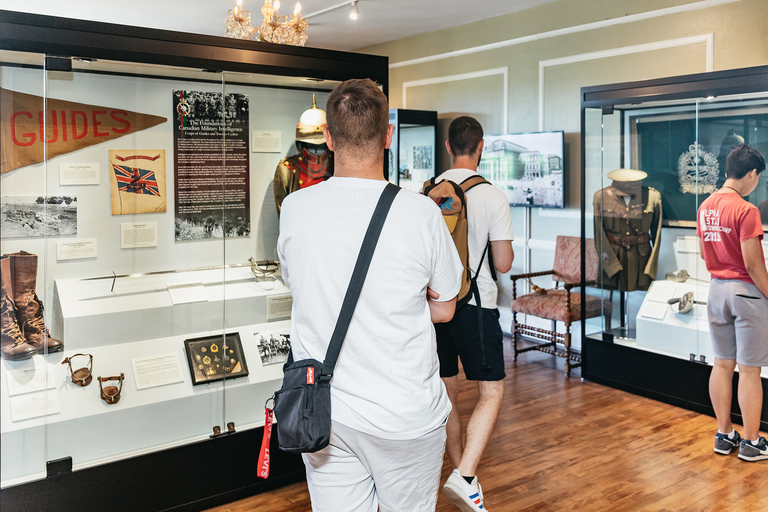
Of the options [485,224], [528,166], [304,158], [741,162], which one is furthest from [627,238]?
[304,158]

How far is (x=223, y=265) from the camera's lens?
9.71ft

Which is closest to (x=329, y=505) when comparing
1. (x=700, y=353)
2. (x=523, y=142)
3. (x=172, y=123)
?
(x=172, y=123)

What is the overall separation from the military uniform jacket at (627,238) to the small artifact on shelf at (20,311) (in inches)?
146

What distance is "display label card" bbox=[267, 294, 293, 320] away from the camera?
3143 mm

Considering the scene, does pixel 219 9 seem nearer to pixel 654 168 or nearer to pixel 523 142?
pixel 523 142

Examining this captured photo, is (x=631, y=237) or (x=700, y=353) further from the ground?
(x=631, y=237)

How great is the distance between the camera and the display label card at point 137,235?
8.89 feet

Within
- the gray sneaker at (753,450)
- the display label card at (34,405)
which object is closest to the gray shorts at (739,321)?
the gray sneaker at (753,450)

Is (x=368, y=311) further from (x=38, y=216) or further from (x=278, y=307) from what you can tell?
(x=278, y=307)

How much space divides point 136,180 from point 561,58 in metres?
4.39

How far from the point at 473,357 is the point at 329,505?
1.29 meters

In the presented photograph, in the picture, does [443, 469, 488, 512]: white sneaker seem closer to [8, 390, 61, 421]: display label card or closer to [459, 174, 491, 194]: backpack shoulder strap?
[459, 174, 491, 194]: backpack shoulder strap

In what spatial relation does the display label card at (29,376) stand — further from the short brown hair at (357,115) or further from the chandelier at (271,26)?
the chandelier at (271,26)

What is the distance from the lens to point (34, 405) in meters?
2.49
